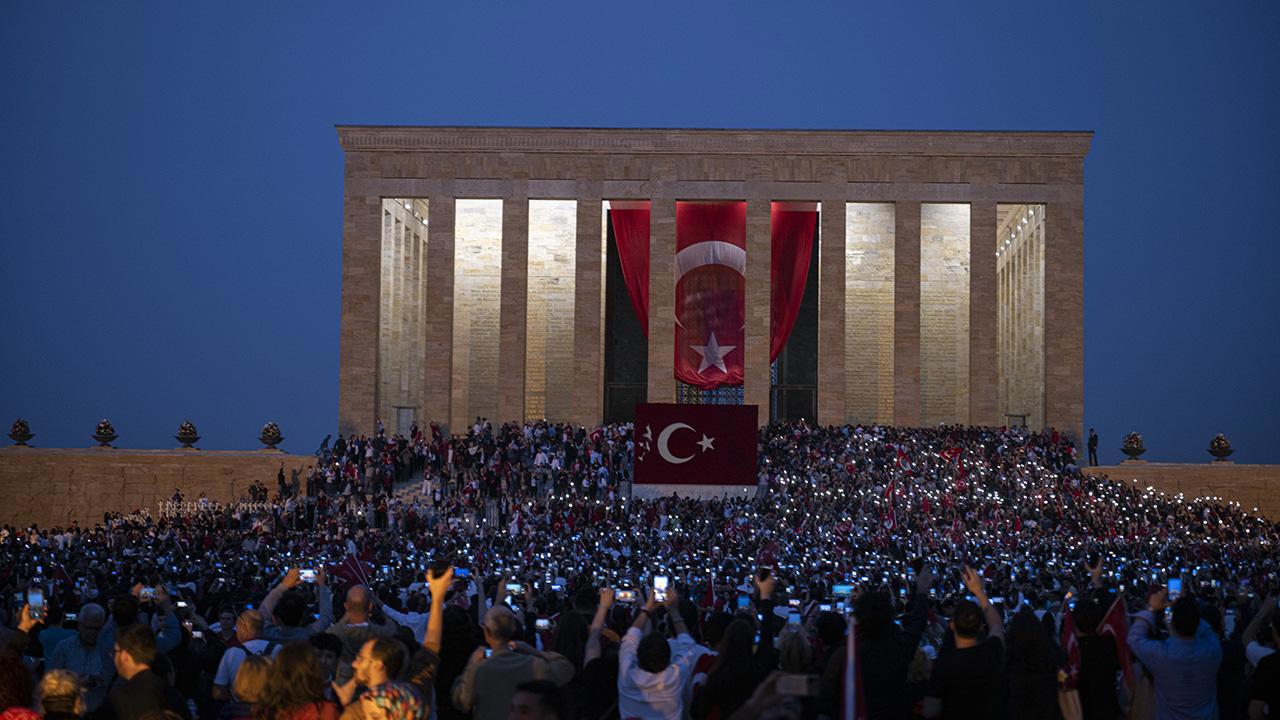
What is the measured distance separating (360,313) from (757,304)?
13.7 metres

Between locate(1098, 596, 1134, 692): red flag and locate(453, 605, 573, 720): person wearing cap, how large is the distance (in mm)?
3337

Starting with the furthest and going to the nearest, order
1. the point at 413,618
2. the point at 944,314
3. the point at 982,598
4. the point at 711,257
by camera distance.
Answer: the point at 944,314 < the point at 711,257 < the point at 413,618 < the point at 982,598

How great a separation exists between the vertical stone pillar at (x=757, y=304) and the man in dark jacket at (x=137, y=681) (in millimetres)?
38949

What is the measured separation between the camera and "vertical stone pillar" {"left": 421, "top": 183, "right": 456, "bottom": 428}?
1804 inches

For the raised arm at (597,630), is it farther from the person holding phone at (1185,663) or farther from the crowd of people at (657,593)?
the person holding phone at (1185,663)

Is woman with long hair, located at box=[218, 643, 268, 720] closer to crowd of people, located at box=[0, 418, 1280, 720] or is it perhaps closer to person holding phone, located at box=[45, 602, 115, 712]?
crowd of people, located at box=[0, 418, 1280, 720]

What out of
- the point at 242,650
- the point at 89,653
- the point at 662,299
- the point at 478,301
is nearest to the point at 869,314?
the point at 662,299

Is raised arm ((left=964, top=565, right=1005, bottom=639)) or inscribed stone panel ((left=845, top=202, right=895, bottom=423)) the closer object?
raised arm ((left=964, top=565, right=1005, bottom=639))

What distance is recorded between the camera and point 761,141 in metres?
45.8

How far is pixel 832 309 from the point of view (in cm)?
4575

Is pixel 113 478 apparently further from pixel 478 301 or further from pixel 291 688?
pixel 291 688

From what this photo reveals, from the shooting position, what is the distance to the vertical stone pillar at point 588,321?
150 ft

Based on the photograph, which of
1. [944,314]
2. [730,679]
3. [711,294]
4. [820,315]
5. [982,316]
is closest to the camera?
[730,679]

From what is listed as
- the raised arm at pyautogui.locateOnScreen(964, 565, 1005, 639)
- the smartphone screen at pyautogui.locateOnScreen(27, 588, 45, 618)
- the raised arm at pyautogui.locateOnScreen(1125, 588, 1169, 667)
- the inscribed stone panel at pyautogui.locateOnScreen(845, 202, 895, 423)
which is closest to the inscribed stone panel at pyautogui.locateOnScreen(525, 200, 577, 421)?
the inscribed stone panel at pyautogui.locateOnScreen(845, 202, 895, 423)
